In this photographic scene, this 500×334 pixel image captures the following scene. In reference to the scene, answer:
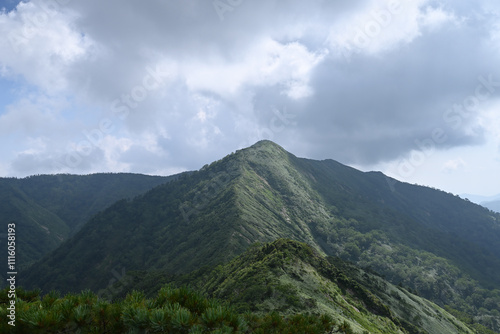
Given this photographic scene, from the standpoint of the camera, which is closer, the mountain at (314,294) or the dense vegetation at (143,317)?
the dense vegetation at (143,317)

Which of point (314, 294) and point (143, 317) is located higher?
point (143, 317)

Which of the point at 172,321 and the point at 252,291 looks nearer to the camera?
the point at 172,321

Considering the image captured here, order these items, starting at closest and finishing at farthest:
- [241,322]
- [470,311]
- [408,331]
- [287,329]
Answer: [241,322] < [287,329] < [408,331] < [470,311]

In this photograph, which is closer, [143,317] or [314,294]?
[143,317]

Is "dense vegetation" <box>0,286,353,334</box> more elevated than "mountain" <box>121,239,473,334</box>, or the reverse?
"dense vegetation" <box>0,286,353,334</box>

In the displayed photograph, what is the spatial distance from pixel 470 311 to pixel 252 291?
19777 cm

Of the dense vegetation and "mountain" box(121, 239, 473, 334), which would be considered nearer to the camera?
the dense vegetation

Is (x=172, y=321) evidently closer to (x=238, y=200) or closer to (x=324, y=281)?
(x=324, y=281)

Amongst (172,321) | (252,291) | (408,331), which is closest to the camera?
(172,321)

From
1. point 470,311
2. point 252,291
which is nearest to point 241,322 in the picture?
point 252,291

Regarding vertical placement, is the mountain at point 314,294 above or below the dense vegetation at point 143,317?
below

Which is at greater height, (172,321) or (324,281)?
(172,321)

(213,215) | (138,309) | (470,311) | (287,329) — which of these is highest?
(213,215)

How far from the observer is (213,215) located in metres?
186
